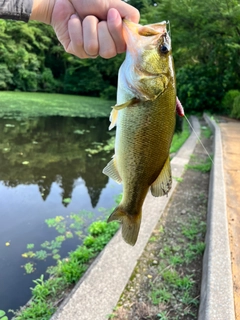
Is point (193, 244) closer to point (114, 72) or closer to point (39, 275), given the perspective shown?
point (39, 275)

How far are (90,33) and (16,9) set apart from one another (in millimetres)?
532

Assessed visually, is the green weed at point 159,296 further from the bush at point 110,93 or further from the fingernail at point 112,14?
the bush at point 110,93

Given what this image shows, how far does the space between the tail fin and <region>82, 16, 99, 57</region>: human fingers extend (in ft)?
2.55

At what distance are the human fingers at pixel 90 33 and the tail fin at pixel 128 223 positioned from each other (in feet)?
2.55

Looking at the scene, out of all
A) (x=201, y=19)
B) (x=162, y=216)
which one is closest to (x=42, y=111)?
(x=201, y=19)

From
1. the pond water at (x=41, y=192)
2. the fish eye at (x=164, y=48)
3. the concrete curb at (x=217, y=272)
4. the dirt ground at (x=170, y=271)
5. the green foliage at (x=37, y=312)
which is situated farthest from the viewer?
the pond water at (x=41, y=192)

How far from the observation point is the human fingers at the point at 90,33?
139 cm

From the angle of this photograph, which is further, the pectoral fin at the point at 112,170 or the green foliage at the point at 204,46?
the green foliage at the point at 204,46

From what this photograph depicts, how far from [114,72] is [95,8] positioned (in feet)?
95.3

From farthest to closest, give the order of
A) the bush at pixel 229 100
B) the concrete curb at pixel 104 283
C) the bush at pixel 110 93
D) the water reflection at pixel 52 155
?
the bush at pixel 110 93, the bush at pixel 229 100, the water reflection at pixel 52 155, the concrete curb at pixel 104 283

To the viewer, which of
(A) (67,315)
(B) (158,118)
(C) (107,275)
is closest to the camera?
(B) (158,118)

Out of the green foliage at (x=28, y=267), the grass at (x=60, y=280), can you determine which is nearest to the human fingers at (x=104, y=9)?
the grass at (x=60, y=280)

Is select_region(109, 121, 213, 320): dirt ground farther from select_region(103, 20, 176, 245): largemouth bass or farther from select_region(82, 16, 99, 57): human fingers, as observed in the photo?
select_region(82, 16, 99, 57): human fingers

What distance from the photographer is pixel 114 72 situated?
96.7 feet
